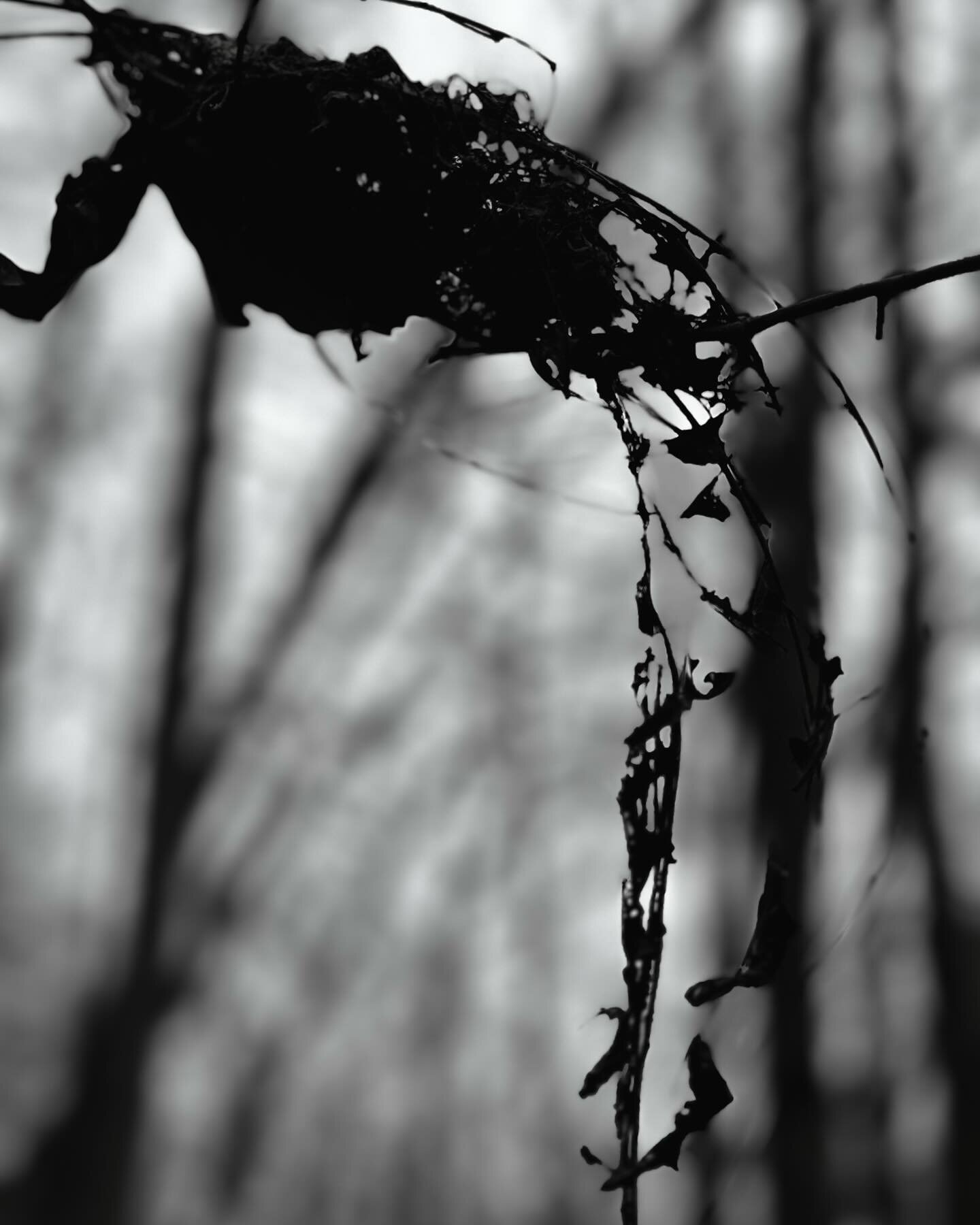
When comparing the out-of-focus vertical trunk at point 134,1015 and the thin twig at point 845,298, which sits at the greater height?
the thin twig at point 845,298

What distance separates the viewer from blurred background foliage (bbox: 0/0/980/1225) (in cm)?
73

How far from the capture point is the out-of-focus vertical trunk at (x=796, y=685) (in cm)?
82

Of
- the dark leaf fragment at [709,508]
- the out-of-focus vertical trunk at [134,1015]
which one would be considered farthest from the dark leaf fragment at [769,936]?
the out-of-focus vertical trunk at [134,1015]

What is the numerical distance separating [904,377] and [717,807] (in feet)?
1.68

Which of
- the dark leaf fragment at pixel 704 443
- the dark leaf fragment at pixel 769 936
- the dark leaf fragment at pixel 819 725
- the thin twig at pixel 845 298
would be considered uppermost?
the thin twig at pixel 845 298

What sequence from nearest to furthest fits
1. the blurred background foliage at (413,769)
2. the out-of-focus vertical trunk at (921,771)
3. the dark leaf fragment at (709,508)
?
A: 1. the dark leaf fragment at (709,508)
2. the blurred background foliage at (413,769)
3. the out-of-focus vertical trunk at (921,771)

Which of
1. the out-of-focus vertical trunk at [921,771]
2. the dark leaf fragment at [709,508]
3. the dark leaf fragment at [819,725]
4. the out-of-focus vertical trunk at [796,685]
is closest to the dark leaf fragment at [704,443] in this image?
the dark leaf fragment at [709,508]

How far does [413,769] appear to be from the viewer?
80 cm

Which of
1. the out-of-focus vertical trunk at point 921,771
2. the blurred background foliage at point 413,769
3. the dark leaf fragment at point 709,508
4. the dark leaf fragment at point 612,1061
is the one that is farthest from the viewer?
the out-of-focus vertical trunk at point 921,771

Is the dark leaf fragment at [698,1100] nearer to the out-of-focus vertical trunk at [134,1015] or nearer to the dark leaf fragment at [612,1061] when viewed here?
the dark leaf fragment at [612,1061]

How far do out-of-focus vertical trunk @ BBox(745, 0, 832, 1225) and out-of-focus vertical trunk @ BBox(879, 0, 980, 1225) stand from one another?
9 centimetres

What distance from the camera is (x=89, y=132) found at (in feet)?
2.58

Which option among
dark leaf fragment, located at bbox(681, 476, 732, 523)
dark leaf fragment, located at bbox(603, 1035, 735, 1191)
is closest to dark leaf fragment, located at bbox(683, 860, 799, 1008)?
dark leaf fragment, located at bbox(603, 1035, 735, 1191)

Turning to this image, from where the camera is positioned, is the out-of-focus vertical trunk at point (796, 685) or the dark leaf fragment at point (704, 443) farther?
the out-of-focus vertical trunk at point (796, 685)
